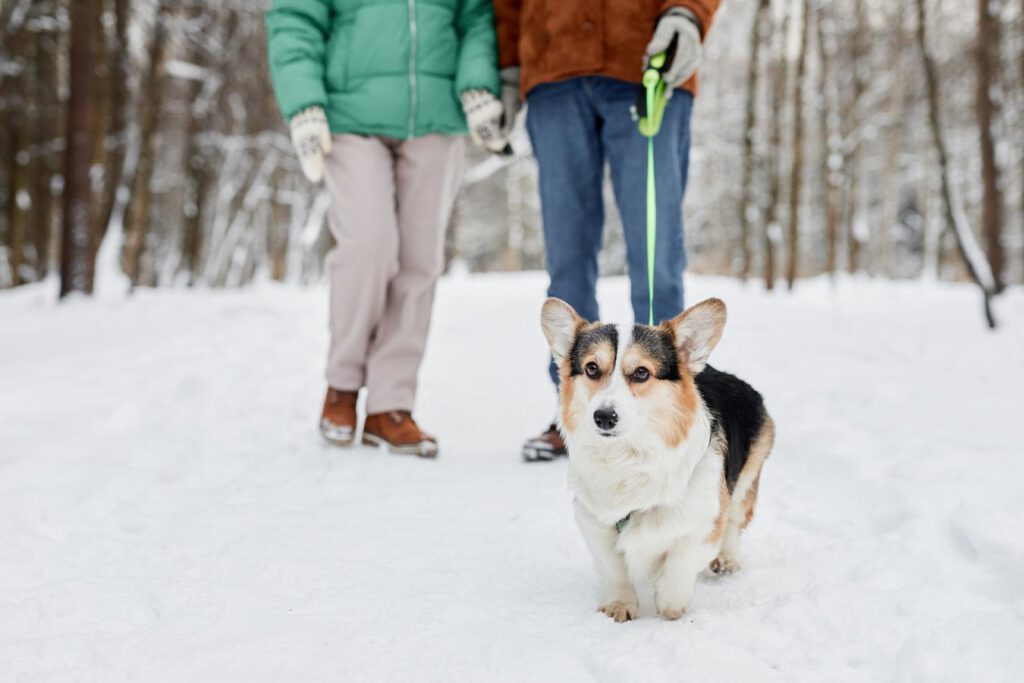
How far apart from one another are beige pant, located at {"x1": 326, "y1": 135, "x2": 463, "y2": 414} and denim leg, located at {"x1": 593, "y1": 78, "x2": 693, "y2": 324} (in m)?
0.85

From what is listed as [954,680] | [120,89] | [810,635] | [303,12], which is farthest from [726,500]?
[120,89]

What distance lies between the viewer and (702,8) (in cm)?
307

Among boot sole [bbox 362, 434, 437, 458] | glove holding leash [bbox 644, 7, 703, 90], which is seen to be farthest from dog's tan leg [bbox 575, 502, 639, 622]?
glove holding leash [bbox 644, 7, 703, 90]

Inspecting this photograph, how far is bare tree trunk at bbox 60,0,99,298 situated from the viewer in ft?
28.8

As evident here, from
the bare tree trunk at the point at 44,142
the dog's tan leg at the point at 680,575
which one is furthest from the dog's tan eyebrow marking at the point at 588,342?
the bare tree trunk at the point at 44,142

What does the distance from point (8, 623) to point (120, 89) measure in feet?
49.7

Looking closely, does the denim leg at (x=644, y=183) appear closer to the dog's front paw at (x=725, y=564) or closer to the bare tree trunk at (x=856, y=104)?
the dog's front paw at (x=725, y=564)

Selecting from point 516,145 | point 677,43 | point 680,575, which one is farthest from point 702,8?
point 680,575

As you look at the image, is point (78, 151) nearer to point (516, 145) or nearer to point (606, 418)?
point (516, 145)

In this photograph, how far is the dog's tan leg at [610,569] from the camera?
6.54 ft

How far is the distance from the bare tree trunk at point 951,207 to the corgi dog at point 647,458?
585cm

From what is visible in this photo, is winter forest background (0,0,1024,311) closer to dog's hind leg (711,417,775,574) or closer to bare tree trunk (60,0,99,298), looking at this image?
bare tree trunk (60,0,99,298)

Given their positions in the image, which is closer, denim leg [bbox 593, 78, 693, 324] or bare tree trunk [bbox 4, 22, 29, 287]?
denim leg [bbox 593, 78, 693, 324]

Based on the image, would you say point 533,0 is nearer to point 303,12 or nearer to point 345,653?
point 303,12
